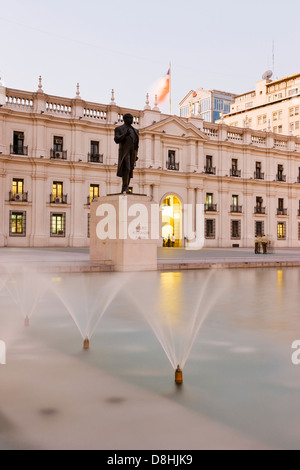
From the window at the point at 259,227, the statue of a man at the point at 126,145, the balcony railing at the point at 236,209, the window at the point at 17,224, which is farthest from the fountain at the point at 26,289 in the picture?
the window at the point at 259,227

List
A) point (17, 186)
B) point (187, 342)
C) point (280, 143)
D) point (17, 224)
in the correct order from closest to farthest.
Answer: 1. point (187, 342)
2. point (17, 224)
3. point (17, 186)
4. point (280, 143)

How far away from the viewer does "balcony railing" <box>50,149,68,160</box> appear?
3534 cm

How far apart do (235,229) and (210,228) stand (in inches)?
130

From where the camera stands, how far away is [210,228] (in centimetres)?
4184

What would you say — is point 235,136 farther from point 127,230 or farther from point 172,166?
point 127,230

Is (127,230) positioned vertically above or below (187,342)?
above

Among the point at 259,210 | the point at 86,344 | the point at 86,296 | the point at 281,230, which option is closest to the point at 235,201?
the point at 259,210

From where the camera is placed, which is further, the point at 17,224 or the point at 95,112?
the point at 95,112

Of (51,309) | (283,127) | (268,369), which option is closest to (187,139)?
(283,127)

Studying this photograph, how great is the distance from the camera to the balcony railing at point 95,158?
37031 mm

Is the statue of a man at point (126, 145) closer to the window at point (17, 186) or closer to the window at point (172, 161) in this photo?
the window at point (17, 186)

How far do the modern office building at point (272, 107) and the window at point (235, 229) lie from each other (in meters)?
23.1
